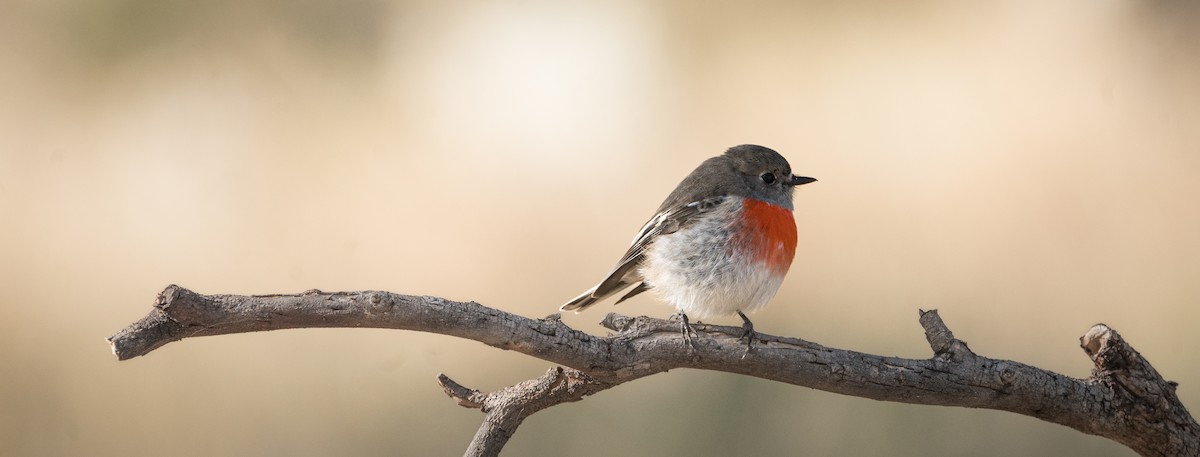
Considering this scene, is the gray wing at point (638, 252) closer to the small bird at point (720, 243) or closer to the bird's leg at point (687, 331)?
the small bird at point (720, 243)

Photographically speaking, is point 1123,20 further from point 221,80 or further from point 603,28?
point 221,80

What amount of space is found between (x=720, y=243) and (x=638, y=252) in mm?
349

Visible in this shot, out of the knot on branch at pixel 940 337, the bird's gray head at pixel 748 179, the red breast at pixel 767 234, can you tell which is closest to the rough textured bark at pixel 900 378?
the knot on branch at pixel 940 337

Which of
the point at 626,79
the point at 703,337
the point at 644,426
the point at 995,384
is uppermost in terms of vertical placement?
the point at 626,79

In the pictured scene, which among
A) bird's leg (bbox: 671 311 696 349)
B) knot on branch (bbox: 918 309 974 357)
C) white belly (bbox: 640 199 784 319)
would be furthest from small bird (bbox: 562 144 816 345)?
knot on branch (bbox: 918 309 974 357)

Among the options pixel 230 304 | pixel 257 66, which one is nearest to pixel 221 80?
pixel 257 66

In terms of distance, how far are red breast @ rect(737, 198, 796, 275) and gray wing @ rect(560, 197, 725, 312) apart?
14 centimetres

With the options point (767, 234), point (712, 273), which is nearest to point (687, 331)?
point (712, 273)

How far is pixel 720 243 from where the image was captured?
3.40 metres

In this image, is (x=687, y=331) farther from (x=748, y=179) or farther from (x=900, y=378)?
(x=748, y=179)

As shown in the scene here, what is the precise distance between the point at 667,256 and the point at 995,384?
1.17m

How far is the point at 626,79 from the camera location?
5371mm

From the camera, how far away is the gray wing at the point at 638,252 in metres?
3.55

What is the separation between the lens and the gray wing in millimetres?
3547
